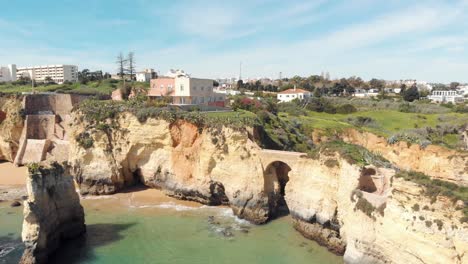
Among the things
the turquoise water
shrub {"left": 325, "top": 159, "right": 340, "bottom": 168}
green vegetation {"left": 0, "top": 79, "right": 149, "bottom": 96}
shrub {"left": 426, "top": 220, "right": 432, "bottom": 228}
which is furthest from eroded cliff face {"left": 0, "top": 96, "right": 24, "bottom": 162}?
shrub {"left": 426, "top": 220, "right": 432, "bottom": 228}

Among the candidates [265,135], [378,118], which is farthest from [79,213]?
[378,118]

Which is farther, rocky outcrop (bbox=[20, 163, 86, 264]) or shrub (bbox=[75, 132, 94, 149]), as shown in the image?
shrub (bbox=[75, 132, 94, 149])

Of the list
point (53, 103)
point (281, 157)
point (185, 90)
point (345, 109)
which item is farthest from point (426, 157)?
point (53, 103)

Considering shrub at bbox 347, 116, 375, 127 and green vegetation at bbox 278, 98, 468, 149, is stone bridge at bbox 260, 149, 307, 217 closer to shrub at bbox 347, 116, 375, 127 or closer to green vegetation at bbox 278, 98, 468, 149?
green vegetation at bbox 278, 98, 468, 149

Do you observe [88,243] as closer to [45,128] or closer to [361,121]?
[45,128]

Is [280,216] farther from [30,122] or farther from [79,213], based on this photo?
[30,122]

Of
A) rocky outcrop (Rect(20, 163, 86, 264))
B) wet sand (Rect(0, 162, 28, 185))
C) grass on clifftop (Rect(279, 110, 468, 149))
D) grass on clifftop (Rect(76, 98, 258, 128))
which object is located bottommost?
wet sand (Rect(0, 162, 28, 185))
